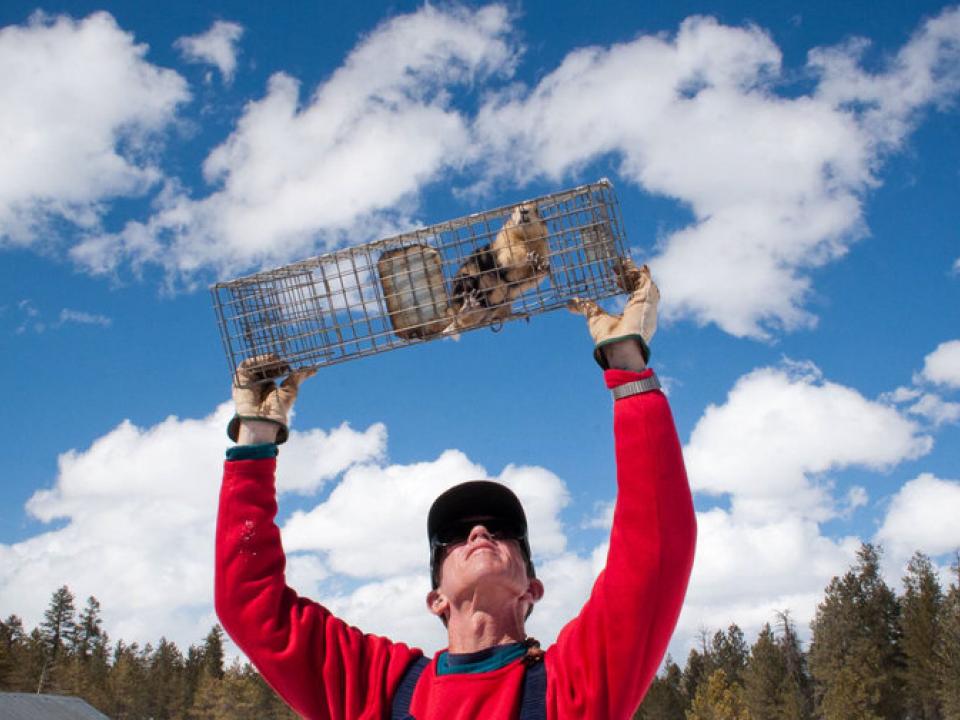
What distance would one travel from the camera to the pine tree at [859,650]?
127 ft

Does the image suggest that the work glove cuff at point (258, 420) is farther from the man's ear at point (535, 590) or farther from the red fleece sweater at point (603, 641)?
the man's ear at point (535, 590)

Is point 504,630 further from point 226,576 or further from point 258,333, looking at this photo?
point 258,333

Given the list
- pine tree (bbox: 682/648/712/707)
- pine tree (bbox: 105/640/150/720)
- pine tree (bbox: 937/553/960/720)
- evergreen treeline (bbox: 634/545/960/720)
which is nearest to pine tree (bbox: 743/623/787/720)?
evergreen treeline (bbox: 634/545/960/720)

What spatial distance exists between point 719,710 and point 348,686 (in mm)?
46767

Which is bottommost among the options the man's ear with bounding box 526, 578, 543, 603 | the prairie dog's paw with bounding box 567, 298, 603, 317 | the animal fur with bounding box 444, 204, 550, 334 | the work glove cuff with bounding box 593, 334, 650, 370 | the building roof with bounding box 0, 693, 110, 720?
the man's ear with bounding box 526, 578, 543, 603

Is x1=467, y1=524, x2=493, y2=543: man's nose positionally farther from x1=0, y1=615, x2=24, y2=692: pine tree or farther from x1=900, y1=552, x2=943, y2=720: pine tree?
x1=0, y1=615, x2=24, y2=692: pine tree

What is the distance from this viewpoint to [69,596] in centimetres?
8475

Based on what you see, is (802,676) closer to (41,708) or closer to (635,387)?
(41,708)

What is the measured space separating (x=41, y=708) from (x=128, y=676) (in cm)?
2765

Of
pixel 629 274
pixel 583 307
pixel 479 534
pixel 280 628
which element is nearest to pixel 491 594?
pixel 479 534

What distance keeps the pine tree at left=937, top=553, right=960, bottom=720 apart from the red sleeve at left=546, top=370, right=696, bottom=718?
37.4 m

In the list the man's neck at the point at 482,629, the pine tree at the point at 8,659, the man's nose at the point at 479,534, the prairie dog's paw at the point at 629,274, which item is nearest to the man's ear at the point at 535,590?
the man's neck at the point at 482,629

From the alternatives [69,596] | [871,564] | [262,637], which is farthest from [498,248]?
[69,596]

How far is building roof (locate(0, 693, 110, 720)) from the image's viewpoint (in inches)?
1421
